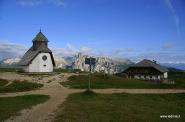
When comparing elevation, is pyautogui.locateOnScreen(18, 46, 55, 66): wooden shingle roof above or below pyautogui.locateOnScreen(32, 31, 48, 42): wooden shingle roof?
below

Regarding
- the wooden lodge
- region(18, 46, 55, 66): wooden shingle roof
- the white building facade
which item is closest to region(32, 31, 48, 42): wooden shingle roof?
the white building facade

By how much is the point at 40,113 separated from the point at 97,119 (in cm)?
455

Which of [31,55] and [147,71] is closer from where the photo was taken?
[31,55]

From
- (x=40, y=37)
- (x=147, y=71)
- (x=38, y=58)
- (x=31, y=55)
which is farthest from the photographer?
(x=147, y=71)

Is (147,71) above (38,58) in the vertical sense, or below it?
below

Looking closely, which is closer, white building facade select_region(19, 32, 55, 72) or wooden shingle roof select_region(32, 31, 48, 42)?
white building facade select_region(19, 32, 55, 72)

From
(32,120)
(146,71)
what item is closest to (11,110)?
(32,120)

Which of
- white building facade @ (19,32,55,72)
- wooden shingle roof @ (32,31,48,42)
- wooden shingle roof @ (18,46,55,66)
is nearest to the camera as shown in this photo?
wooden shingle roof @ (18,46,55,66)

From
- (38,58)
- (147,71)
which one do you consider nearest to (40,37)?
(38,58)

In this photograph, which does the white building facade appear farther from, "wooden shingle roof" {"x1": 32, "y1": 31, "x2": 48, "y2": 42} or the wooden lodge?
the wooden lodge

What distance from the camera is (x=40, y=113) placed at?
22.3 m

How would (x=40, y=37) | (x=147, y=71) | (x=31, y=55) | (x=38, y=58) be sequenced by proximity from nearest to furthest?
(x=38, y=58) → (x=31, y=55) → (x=40, y=37) → (x=147, y=71)

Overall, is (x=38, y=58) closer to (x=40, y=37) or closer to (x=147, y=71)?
(x=40, y=37)

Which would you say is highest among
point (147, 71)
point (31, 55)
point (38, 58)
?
point (31, 55)
